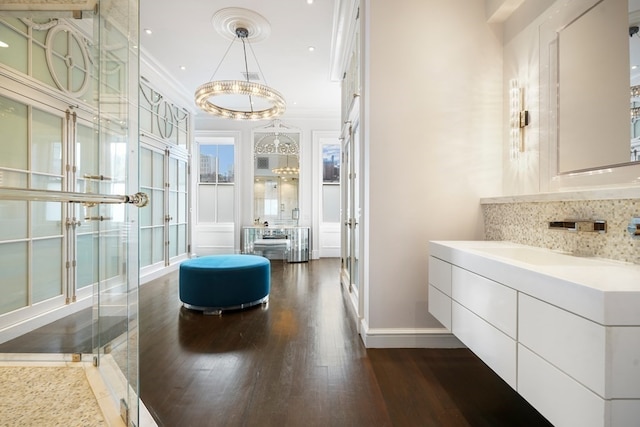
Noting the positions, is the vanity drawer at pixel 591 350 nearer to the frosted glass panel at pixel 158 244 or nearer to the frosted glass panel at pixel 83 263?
the frosted glass panel at pixel 83 263

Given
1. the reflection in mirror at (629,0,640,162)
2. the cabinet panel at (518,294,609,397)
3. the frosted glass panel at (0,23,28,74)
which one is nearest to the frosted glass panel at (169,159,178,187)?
the frosted glass panel at (0,23,28,74)

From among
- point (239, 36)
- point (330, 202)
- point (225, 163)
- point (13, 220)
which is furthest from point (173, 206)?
point (330, 202)

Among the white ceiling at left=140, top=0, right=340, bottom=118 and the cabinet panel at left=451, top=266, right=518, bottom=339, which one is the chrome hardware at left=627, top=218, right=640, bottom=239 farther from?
the white ceiling at left=140, top=0, right=340, bottom=118

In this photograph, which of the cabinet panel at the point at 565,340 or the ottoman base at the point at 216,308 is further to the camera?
the ottoman base at the point at 216,308

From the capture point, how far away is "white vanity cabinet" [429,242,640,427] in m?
0.84

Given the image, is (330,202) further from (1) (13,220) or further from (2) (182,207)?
(1) (13,220)

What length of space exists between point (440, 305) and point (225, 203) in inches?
230

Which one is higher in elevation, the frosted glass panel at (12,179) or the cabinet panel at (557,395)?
the frosted glass panel at (12,179)

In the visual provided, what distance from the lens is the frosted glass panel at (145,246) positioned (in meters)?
4.56

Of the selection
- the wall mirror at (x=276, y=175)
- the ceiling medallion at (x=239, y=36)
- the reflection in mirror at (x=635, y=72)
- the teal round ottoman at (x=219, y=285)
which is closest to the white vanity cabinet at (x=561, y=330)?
the reflection in mirror at (x=635, y=72)

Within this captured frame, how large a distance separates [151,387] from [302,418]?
3.35 ft

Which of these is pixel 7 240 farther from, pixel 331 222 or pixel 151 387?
pixel 331 222

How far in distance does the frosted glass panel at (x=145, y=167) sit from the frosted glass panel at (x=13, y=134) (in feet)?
5.77

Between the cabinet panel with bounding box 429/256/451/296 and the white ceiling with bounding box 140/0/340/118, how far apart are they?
120 inches
